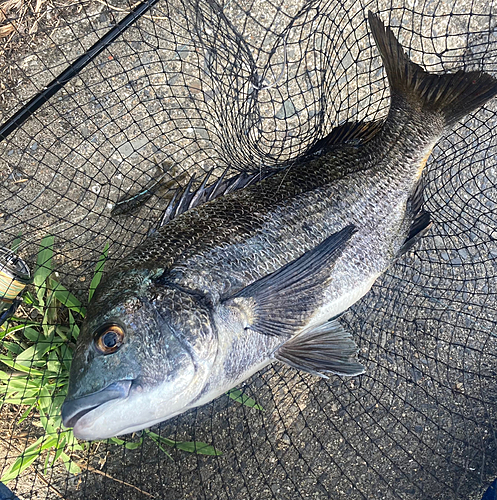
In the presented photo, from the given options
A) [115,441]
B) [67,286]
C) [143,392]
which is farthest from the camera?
[67,286]

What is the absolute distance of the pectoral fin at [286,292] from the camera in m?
1.67

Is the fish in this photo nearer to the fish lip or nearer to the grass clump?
the fish lip

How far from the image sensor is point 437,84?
6.80ft

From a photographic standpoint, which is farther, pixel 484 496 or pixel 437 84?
pixel 484 496

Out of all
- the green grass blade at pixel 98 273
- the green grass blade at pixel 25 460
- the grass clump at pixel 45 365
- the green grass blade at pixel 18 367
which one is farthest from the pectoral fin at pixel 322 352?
the green grass blade at pixel 25 460

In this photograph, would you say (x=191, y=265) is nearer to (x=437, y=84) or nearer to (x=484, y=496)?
(x=437, y=84)

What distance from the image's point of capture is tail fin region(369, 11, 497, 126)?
6.70 feet

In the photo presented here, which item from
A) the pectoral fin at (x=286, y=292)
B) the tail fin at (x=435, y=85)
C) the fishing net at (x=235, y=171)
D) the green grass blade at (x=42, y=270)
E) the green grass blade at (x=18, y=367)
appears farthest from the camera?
the fishing net at (x=235, y=171)

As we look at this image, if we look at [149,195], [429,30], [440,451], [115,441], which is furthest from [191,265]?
[429,30]

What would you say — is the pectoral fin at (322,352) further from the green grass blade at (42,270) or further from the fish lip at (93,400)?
the green grass blade at (42,270)

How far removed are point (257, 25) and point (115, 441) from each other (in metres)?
2.64

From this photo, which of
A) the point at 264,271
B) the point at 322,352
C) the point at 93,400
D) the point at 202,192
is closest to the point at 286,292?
the point at 264,271

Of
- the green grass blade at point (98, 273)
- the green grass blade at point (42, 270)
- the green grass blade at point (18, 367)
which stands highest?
the green grass blade at point (42, 270)

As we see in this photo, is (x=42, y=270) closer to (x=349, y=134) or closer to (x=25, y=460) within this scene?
(x=25, y=460)
